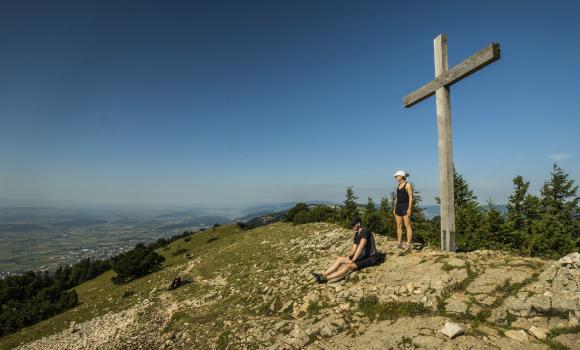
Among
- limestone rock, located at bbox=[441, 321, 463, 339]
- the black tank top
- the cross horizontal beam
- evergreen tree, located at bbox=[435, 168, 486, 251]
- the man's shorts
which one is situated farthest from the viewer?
evergreen tree, located at bbox=[435, 168, 486, 251]

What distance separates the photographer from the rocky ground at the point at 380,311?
5.88 m

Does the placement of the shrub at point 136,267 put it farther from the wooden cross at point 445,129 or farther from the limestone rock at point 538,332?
the limestone rock at point 538,332

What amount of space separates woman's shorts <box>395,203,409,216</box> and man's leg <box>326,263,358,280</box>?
2646 mm

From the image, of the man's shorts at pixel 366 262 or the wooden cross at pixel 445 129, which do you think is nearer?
the wooden cross at pixel 445 129

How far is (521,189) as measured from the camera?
28.5 metres

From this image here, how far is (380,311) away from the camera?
25.1ft

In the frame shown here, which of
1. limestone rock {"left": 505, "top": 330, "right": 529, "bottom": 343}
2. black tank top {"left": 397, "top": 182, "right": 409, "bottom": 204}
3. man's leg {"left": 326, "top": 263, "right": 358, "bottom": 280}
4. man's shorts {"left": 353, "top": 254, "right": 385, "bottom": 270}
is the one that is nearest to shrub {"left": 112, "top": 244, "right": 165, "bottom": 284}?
man's leg {"left": 326, "top": 263, "right": 358, "bottom": 280}

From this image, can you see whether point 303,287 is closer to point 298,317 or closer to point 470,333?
point 298,317

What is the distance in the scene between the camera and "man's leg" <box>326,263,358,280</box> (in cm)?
1017

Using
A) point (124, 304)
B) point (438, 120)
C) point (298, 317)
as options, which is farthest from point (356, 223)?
point (124, 304)

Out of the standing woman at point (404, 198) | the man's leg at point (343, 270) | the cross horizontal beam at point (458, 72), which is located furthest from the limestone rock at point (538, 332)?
the cross horizontal beam at point (458, 72)

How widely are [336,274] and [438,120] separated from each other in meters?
6.42

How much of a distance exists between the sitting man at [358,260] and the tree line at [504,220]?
19.8ft

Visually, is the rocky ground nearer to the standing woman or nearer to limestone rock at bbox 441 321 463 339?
limestone rock at bbox 441 321 463 339
